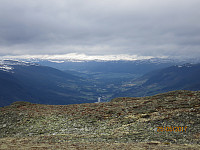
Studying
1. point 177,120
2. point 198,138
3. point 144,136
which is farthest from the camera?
point 177,120

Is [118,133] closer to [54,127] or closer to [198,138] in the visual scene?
[198,138]

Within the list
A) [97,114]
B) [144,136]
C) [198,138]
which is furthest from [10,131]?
[198,138]

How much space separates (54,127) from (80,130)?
5.75 meters

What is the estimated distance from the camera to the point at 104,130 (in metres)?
26.3

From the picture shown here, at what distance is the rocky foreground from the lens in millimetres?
19578

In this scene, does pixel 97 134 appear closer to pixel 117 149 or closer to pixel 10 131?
pixel 117 149

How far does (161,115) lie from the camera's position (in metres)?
29.4

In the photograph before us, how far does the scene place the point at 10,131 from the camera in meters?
30.2

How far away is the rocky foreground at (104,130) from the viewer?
19.6 metres

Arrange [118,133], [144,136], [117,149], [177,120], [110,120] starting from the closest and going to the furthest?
1. [117,149]
2. [144,136]
3. [118,133]
4. [177,120]
5. [110,120]

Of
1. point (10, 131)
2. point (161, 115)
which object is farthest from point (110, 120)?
point (10, 131)

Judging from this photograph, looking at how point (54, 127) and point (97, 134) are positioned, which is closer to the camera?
point (97, 134)

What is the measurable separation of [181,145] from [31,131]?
24.5 m

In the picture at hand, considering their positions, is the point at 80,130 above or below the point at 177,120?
below
